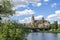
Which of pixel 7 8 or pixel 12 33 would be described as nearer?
pixel 12 33

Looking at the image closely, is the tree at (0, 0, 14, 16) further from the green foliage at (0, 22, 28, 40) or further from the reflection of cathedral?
the reflection of cathedral

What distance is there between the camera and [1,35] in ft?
33.1

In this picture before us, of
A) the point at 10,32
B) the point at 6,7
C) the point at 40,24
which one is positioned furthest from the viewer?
the point at 40,24

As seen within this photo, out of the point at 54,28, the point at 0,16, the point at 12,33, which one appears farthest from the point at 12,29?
the point at 54,28

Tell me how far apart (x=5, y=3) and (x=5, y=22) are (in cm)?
119

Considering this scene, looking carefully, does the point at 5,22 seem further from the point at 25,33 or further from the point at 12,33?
the point at 25,33

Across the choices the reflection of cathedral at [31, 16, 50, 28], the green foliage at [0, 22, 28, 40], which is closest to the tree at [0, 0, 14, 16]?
the green foliage at [0, 22, 28, 40]

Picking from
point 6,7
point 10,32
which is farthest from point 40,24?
point 10,32

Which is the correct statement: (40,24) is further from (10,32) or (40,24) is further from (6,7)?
(10,32)

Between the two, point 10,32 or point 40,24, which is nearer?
point 10,32

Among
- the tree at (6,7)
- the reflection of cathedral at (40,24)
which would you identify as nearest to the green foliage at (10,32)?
the tree at (6,7)

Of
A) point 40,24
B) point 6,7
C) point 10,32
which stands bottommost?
point 40,24

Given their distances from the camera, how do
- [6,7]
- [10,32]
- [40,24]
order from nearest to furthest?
[10,32]
[6,7]
[40,24]

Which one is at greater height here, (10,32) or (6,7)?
(6,7)
